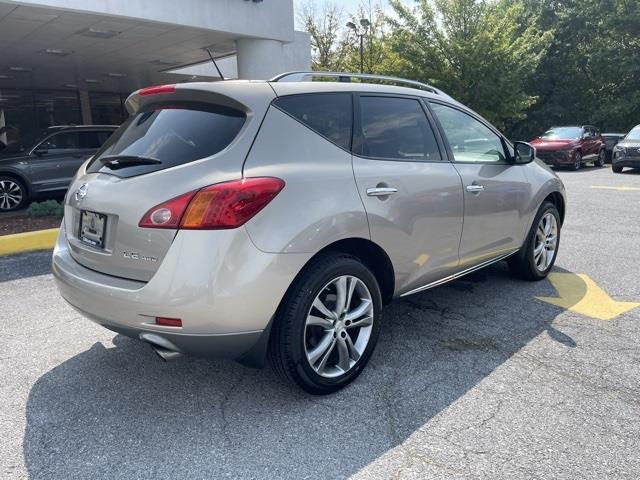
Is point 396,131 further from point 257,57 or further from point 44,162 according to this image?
point 44,162

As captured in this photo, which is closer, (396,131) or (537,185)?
(396,131)

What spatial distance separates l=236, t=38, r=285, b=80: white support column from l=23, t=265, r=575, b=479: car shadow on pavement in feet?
27.9

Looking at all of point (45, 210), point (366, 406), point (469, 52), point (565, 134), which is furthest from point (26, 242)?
point (469, 52)

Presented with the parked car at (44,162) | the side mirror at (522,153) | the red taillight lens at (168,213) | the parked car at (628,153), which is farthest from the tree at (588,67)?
the red taillight lens at (168,213)

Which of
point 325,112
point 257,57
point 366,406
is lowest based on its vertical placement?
point 366,406

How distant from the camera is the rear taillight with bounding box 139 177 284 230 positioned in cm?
244

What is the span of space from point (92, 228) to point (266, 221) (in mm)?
1020

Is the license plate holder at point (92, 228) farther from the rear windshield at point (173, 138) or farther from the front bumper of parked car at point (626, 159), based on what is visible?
the front bumper of parked car at point (626, 159)

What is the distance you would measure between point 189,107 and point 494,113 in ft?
76.1

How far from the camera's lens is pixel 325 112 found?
3.07 m

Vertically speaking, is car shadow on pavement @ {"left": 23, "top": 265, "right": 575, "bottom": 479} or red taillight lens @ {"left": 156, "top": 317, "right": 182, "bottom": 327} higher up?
red taillight lens @ {"left": 156, "top": 317, "right": 182, "bottom": 327}

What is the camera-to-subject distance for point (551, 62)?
3188cm

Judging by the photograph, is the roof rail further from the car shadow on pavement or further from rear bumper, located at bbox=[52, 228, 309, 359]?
the car shadow on pavement

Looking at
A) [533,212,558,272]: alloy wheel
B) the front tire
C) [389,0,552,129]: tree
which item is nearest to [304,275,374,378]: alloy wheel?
the front tire
